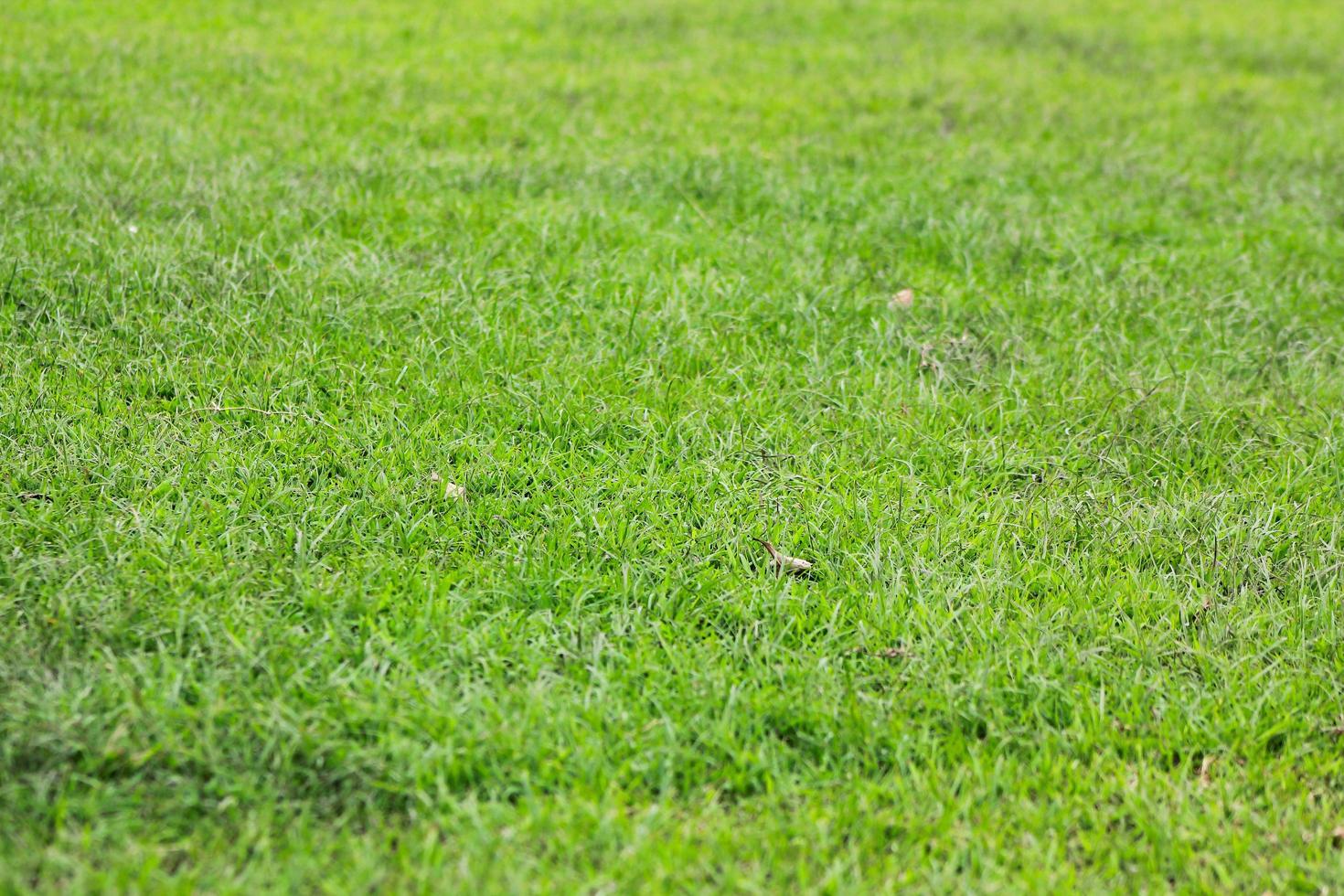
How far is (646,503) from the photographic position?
3168 millimetres

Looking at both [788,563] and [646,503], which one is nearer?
[788,563]

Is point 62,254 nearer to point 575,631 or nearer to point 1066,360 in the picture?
point 575,631

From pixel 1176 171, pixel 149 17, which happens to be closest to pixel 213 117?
pixel 149 17

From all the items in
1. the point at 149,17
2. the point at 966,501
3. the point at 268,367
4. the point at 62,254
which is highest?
the point at 149,17

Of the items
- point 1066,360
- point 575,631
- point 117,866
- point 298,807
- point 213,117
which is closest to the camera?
point 117,866

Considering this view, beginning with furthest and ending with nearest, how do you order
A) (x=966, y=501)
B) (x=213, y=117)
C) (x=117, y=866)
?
(x=213, y=117)
(x=966, y=501)
(x=117, y=866)

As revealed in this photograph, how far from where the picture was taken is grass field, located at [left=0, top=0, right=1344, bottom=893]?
89.5 inches

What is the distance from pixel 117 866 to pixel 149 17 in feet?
22.5

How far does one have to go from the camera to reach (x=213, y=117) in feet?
18.5

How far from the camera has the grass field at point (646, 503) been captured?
2.27m

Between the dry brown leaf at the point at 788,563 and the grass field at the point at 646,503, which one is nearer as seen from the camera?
the grass field at the point at 646,503

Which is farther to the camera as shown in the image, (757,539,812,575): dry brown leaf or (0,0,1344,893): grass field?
(757,539,812,575): dry brown leaf

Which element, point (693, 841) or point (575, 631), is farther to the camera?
point (575, 631)

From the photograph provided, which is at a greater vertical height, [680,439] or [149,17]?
[149,17]
